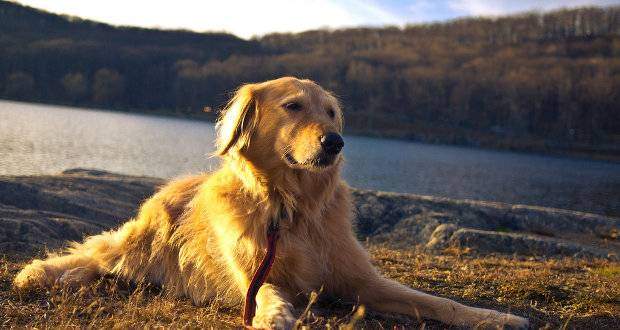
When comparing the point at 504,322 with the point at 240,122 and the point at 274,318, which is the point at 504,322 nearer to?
the point at 274,318

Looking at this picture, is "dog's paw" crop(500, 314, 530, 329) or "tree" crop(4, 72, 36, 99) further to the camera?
"tree" crop(4, 72, 36, 99)

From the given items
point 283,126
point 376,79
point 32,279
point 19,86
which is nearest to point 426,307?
point 283,126

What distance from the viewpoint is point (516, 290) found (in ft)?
18.2

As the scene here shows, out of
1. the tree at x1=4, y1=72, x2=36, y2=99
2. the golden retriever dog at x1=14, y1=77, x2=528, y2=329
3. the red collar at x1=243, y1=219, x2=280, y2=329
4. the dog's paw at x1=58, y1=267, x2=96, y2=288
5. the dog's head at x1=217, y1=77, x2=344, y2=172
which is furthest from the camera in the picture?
the tree at x1=4, y1=72, x2=36, y2=99

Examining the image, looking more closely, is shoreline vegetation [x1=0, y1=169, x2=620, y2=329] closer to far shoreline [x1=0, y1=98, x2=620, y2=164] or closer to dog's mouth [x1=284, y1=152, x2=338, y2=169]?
dog's mouth [x1=284, y1=152, x2=338, y2=169]

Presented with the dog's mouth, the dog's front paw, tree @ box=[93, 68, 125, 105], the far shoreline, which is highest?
tree @ box=[93, 68, 125, 105]

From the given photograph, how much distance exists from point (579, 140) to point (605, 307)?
346 feet

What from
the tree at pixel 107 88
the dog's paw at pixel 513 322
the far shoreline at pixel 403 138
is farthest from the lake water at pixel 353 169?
the tree at pixel 107 88

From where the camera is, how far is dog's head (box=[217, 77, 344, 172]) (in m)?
4.16

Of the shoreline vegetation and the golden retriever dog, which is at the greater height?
the golden retriever dog

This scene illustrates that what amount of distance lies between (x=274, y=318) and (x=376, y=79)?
122 metres

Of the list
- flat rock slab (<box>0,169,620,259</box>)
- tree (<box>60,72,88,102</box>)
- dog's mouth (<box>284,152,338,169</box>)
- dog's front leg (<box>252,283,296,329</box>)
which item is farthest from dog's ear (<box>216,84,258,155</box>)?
tree (<box>60,72,88,102</box>)

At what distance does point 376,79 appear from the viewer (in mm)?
122188

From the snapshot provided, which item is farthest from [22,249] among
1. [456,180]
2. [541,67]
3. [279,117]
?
[541,67]
